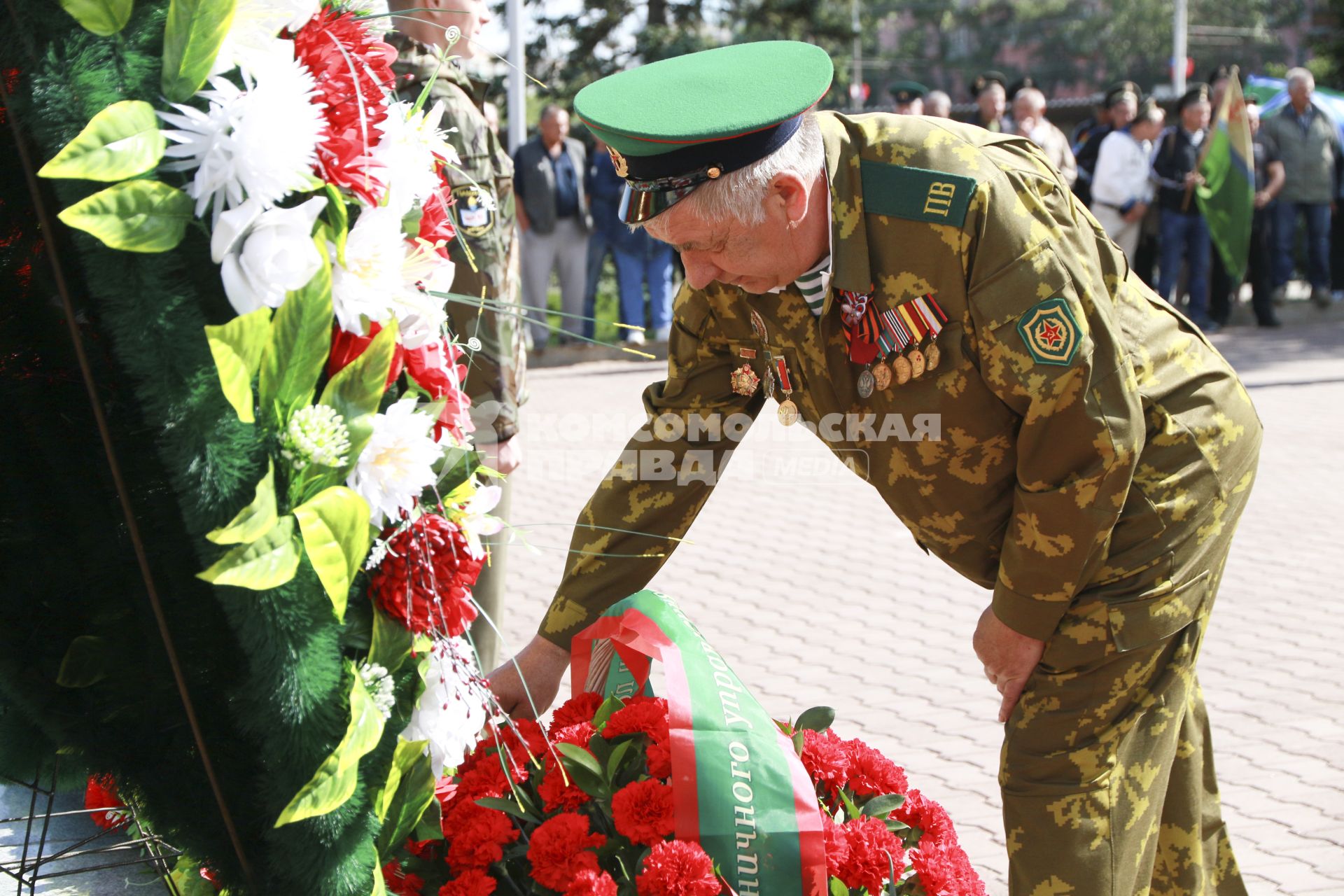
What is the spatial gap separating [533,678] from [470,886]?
57 cm

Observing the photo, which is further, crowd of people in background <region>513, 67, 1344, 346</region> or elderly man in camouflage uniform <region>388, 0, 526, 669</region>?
crowd of people in background <region>513, 67, 1344, 346</region>

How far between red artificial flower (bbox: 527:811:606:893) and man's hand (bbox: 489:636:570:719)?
43 cm

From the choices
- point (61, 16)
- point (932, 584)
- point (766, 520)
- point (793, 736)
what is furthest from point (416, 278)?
point (766, 520)

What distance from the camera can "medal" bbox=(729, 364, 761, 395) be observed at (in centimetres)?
232

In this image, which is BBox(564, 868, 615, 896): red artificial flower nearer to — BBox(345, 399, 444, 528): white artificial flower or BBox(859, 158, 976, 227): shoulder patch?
BBox(345, 399, 444, 528): white artificial flower

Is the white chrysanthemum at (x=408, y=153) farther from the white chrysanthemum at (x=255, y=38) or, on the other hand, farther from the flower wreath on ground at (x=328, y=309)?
the white chrysanthemum at (x=255, y=38)

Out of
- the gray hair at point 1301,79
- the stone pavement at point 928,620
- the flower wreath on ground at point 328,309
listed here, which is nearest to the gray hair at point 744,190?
the flower wreath on ground at point 328,309

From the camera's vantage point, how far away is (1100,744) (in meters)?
2.05

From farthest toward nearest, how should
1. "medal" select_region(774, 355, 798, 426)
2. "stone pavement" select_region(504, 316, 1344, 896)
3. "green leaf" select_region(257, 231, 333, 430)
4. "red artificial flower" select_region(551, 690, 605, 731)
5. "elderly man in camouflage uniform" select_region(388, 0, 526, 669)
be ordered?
"stone pavement" select_region(504, 316, 1344, 896) < "elderly man in camouflage uniform" select_region(388, 0, 526, 669) < "medal" select_region(774, 355, 798, 426) < "red artificial flower" select_region(551, 690, 605, 731) < "green leaf" select_region(257, 231, 333, 430)

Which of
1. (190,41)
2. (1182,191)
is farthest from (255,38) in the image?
(1182,191)

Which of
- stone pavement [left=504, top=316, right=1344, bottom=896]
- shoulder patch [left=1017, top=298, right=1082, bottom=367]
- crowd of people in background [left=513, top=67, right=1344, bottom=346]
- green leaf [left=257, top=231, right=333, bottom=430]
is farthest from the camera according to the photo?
crowd of people in background [left=513, top=67, right=1344, bottom=346]

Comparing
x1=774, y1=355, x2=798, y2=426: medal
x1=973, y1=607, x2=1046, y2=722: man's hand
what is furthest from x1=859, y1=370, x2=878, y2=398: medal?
x1=973, y1=607, x2=1046, y2=722: man's hand

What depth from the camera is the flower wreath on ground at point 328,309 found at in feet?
3.71

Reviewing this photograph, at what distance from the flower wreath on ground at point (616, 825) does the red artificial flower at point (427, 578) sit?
1.21ft
